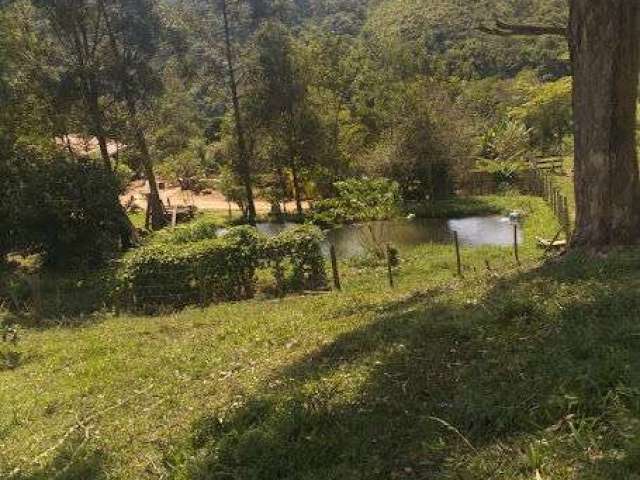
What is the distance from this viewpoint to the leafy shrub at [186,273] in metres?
13.7

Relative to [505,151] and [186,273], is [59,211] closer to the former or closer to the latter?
[186,273]

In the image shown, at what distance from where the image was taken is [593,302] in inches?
215

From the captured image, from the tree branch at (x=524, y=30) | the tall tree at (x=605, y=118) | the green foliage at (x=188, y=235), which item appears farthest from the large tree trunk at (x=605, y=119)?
the green foliage at (x=188, y=235)

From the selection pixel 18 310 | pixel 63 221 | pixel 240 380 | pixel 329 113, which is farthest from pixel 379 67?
pixel 240 380

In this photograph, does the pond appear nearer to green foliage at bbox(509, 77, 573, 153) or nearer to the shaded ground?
the shaded ground

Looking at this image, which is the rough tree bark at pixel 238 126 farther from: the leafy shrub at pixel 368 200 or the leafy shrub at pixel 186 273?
the leafy shrub at pixel 186 273

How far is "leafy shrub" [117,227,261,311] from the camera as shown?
540 inches

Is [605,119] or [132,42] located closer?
[605,119]

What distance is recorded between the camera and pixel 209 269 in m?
13.8

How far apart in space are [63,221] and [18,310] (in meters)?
3.74

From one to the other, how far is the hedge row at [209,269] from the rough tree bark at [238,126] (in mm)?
15848

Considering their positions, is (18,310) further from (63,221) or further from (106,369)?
(106,369)

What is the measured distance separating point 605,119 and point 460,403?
14.4 ft

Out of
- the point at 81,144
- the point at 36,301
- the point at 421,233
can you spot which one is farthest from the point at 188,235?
the point at 81,144
